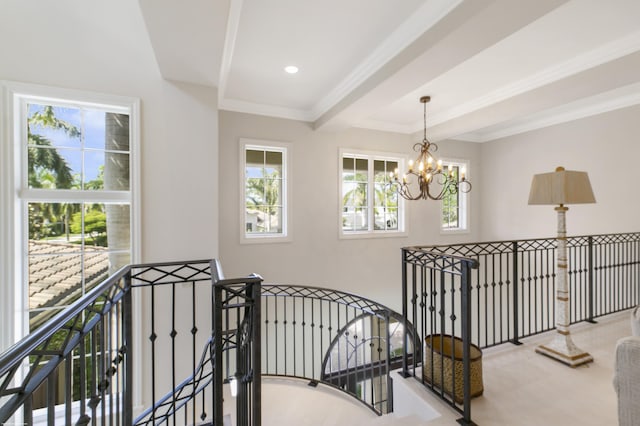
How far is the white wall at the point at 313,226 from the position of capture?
4.20 m

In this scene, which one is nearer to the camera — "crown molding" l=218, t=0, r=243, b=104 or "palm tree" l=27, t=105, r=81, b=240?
"crown molding" l=218, t=0, r=243, b=104

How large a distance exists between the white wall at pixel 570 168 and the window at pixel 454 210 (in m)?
0.43

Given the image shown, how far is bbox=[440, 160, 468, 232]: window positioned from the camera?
19.6 feet

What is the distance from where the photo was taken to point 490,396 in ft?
7.13

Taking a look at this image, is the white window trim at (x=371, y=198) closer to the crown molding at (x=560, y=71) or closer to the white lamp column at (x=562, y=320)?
the crown molding at (x=560, y=71)

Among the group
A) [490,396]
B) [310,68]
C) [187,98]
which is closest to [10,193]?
[187,98]

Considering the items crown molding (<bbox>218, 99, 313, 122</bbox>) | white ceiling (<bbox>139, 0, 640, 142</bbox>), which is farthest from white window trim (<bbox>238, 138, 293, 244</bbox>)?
white ceiling (<bbox>139, 0, 640, 142</bbox>)

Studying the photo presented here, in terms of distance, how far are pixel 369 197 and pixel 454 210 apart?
91.7 inches

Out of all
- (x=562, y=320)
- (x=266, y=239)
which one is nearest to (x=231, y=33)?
(x=266, y=239)

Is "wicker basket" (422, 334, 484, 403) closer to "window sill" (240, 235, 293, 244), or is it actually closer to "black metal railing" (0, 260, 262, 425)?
"black metal railing" (0, 260, 262, 425)

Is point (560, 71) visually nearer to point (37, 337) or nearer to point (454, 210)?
point (454, 210)

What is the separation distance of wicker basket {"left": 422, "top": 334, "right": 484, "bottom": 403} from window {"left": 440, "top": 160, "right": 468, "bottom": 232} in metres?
3.96

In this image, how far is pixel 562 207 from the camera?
2607 millimetres

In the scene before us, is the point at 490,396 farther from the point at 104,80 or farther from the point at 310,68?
the point at 104,80
